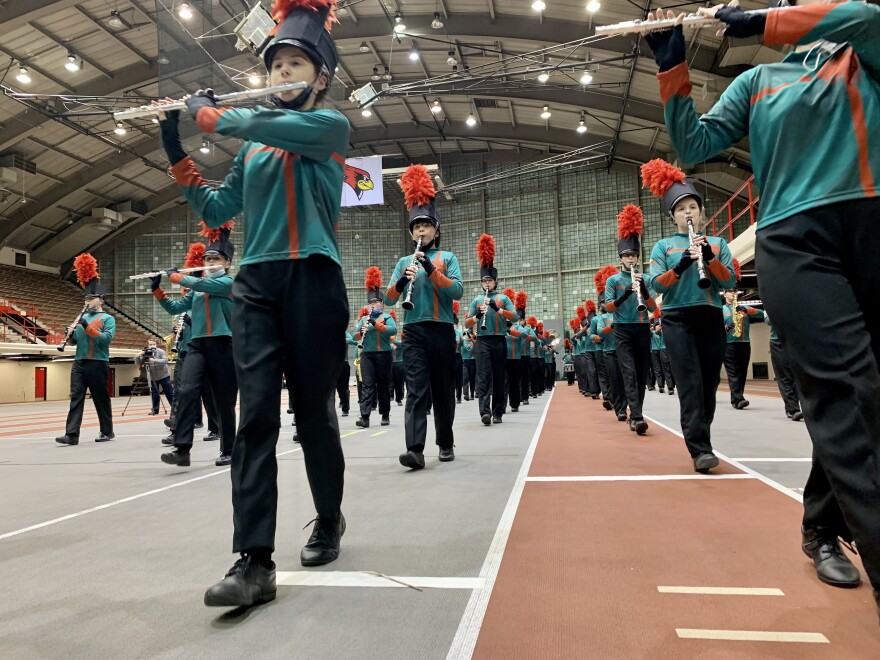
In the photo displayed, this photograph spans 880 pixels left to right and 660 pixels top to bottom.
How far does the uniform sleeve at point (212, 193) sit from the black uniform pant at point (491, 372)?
5.60 metres

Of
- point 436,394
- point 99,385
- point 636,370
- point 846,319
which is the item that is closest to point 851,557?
point 846,319

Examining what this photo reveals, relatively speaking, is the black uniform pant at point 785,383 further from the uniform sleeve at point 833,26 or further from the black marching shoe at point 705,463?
the uniform sleeve at point 833,26

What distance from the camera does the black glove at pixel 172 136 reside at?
2.26 meters

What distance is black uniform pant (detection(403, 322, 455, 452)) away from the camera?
460cm

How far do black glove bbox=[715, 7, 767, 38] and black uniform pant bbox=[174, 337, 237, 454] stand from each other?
14.5 ft

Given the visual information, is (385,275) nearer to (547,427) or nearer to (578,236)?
(578,236)

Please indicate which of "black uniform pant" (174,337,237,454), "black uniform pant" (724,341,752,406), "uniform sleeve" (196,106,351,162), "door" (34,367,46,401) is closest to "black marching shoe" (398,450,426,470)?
"black uniform pant" (174,337,237,454)

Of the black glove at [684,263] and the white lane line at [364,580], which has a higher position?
the black glove at [684,263]

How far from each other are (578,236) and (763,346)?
31.9 ft

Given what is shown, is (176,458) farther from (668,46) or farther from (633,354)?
(633,354)

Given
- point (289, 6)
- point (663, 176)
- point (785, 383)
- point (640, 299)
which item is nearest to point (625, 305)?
point (640, 299)

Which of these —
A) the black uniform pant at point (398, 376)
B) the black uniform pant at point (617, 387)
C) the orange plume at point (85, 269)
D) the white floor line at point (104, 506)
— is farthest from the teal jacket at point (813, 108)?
the black uniform pant at point (398, 376)

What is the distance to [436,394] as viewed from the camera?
4.64 metres

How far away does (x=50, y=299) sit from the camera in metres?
28.0
